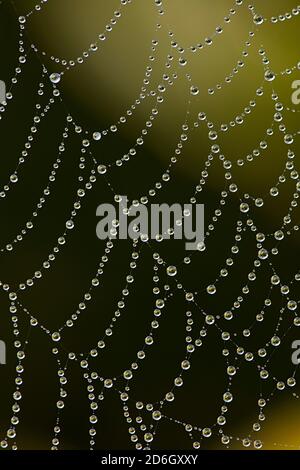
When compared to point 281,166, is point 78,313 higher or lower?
lower

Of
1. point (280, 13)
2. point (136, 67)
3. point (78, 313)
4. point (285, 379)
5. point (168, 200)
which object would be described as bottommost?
point (285, 379)
